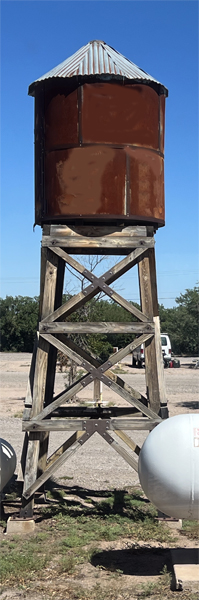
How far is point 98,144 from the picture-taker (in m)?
10.1

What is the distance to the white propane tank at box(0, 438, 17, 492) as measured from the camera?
398 inches

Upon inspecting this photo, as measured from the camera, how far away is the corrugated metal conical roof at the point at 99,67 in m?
10.1

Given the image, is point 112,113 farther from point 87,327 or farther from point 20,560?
point 20,560

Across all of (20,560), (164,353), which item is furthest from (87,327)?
(164,353)

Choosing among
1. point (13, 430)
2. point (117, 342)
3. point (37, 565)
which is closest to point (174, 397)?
A: point (13, 430)

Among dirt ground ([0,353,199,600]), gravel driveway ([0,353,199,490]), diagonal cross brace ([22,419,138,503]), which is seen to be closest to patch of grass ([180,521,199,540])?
dirt ground ([0,353,199,600])

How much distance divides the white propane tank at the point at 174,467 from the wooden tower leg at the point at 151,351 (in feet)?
8.82

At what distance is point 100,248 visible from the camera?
10.6 m

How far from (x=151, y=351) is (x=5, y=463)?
2814 millimetres

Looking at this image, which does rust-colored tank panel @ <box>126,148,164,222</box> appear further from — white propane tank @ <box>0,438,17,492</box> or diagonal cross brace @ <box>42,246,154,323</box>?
white propane tank @ <box>0,438,17,492</box>

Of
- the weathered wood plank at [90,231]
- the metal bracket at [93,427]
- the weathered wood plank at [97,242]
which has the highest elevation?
the weathered wood plank at [90,231]

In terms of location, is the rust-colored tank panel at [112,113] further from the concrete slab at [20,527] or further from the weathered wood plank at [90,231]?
the concrete slab at [20,527]

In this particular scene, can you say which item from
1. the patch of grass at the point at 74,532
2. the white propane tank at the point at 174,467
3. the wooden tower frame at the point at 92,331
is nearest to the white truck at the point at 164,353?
the patch of grass at the point at 74,532

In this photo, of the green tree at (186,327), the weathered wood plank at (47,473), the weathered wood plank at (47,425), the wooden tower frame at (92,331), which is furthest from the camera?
the green tree at (186,327)
